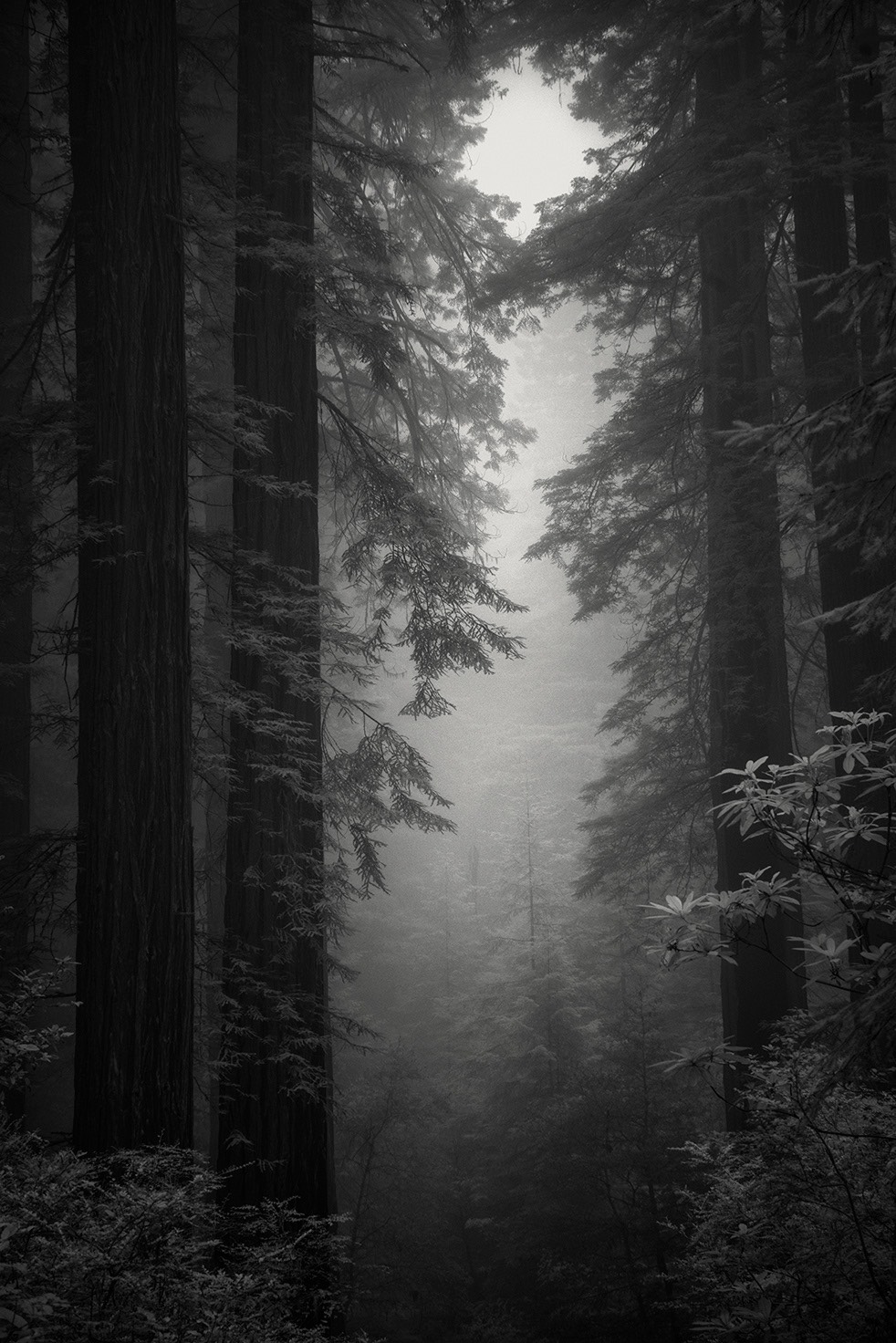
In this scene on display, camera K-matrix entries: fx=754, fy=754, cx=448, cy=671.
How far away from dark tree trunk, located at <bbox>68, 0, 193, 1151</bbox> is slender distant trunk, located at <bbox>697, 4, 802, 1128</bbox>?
4.71 metres

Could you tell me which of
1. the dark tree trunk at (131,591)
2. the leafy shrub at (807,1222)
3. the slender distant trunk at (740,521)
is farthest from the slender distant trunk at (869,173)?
the dark tree trunk at (131,591)

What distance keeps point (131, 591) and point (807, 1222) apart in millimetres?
4678

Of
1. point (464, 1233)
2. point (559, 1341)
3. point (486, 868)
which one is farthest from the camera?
point (486, 868)

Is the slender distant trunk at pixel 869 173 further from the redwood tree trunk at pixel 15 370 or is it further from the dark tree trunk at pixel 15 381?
the redwood tree trunk at pixel 15 370

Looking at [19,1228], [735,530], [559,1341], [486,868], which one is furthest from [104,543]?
[486,868]

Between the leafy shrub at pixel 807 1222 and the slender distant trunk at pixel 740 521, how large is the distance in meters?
2.63

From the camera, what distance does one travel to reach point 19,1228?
7.06ft

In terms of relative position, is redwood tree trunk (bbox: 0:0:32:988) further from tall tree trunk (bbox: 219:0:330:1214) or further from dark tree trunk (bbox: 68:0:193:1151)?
tall tree trunk (bbox: 219:0:330:1214)

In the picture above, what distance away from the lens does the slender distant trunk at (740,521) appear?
6.83m

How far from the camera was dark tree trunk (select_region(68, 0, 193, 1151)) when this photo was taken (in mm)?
4121

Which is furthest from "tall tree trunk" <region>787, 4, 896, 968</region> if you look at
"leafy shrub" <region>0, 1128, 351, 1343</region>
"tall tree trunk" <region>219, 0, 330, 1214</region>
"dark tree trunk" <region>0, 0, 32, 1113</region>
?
"dark tree trunk" <region>0, 0, 32, 1113</region>

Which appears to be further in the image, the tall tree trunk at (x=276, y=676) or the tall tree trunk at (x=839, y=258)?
the tall tree trunk at (x=839, y=258)

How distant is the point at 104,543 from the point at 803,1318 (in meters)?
5.06

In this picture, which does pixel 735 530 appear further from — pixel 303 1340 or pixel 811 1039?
pixel 303 1340
